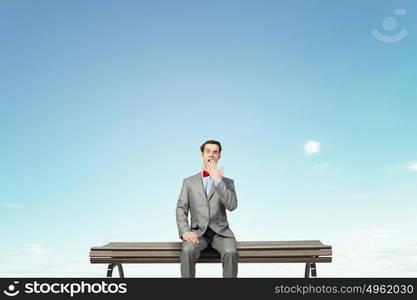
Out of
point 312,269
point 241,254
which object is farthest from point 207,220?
point 312,269

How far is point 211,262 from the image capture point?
6.14m

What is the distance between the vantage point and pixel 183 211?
20.5 ft

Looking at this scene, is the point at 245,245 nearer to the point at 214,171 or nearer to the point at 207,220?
the point at 207,220

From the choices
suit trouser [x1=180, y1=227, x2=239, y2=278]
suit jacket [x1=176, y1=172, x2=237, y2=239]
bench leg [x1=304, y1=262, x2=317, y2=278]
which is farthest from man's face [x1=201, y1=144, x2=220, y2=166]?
bench leg [x1=304, y1=262, x2=317, y2=278]

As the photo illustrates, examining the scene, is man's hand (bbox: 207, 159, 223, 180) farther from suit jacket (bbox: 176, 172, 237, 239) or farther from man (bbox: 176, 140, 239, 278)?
suit jacket (bbox: 176, 172, 237, 239)

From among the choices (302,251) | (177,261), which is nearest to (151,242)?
(177,261)

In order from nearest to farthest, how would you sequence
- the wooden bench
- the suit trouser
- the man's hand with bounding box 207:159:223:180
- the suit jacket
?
the suit trouser < the man's hand with bounding box 207:159:223:180 < the suit jacket < the wooden bench

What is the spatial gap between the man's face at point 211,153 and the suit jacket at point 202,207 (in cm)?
28

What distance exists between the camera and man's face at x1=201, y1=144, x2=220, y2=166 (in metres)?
6.18

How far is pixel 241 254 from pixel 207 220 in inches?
22.3

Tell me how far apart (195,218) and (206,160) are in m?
0.68

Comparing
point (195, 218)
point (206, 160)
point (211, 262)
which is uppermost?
point (206, 160)

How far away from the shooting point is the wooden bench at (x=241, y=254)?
245 inches

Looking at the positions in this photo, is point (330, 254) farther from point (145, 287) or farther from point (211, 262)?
point (145, 287)
